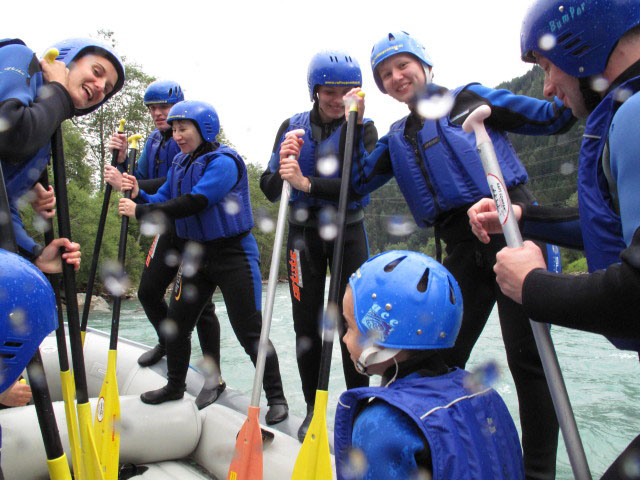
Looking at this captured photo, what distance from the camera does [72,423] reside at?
227cm

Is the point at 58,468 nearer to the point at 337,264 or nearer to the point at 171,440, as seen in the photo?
the point at 171,440

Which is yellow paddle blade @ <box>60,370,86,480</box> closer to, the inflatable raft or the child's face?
the inflatable raft

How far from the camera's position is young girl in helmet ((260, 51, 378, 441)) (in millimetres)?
2666

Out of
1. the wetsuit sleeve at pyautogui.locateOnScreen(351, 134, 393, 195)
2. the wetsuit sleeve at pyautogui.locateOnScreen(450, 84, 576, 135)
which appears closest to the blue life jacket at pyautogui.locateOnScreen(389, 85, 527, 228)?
the wetsuit sleeve at pyautogui.locateOnScreen(450, 84, 576, 135)

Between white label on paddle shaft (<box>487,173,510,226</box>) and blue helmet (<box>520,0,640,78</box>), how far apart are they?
1.16ft

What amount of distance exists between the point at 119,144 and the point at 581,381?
541cm

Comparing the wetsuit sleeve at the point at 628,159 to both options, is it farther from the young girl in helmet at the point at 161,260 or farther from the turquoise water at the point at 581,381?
the young girl in helmet at the point at 161,260

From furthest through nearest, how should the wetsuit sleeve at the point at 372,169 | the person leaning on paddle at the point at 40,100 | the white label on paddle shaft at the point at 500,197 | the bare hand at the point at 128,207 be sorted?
the bare hand at the point at 128,207
the wetsuit sleeve at the point at 372,169
the person leaning on paddle at the point at 40,100
the white label on paddle shaft at the point at 500,197

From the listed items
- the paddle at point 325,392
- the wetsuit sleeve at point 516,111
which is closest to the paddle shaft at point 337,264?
the paddle at point 325,392

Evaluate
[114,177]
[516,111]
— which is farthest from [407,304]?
[114,177]

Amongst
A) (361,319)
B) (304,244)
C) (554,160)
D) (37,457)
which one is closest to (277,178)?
(304,244)

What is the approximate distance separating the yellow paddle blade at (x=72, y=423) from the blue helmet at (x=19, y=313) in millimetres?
1231

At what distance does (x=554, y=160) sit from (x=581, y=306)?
64.5 m

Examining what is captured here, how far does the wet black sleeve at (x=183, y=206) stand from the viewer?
2.96m
